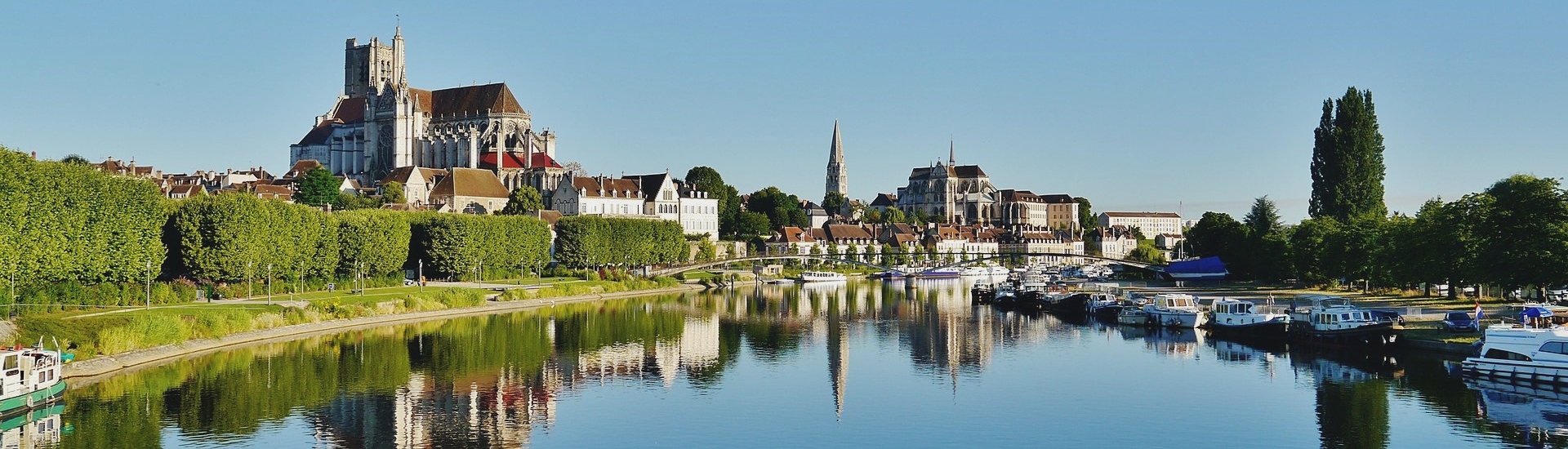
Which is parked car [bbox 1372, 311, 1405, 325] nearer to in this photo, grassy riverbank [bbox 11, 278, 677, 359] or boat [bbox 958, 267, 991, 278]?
grassy riverbank [bbox 11, 278, 677, 359]

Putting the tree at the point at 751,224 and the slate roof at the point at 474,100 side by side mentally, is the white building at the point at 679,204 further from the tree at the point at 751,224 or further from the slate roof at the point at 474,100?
the slate roof at the point at 474,100

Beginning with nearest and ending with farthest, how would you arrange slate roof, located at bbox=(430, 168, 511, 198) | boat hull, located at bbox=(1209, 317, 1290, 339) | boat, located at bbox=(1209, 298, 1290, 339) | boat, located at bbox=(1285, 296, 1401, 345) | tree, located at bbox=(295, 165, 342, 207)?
boat, located at bbox=(1285, 296, 1401, 345)
boat hull, located at bbox=(1209, 317, 1290, 339)
boat, located at bbox=(1209, 298, 1290, 339)
tree, located at bbox=(295, 165, 342, 207)
slate roof, located at bbox=(430, 168, 511, 198)

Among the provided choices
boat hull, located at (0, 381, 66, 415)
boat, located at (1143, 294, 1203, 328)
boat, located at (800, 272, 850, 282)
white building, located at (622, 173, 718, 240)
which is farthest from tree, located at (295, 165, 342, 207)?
boat hull, located at (0, 381, 66, 415)

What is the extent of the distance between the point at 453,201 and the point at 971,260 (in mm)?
69257

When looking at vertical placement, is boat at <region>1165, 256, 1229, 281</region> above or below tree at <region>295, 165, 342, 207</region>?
below

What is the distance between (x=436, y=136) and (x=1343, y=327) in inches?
5361

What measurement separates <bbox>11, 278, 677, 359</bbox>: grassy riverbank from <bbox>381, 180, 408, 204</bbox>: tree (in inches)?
2289

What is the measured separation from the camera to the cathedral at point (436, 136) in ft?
540

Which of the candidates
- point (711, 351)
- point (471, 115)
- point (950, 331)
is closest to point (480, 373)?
point (711, 351)

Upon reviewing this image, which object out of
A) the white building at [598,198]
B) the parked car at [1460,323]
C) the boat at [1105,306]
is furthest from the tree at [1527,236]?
the white building at [598,198]

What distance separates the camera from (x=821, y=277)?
5276 inches

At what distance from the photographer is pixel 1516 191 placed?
5509cm

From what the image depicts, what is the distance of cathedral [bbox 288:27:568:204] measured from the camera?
164m

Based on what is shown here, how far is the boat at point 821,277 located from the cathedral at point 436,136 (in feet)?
122
